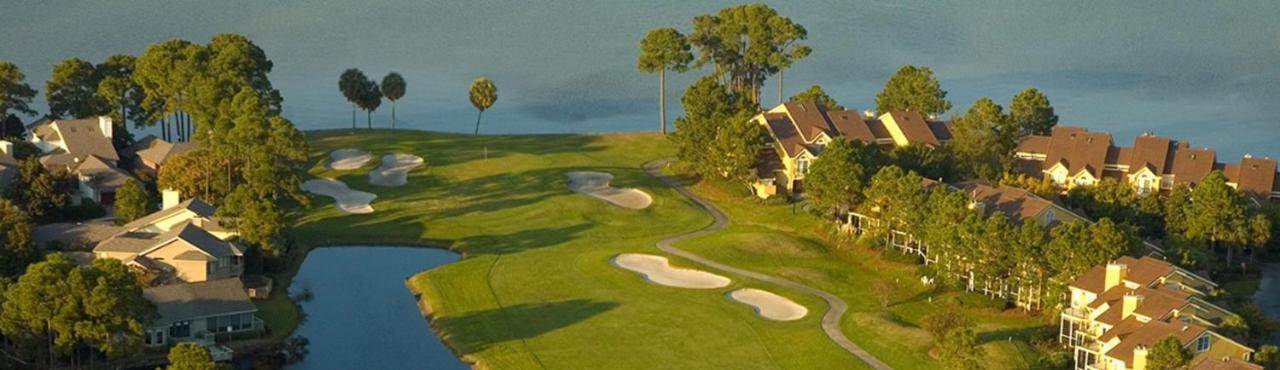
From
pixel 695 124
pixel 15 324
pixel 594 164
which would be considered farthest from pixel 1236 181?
pixel 15 324

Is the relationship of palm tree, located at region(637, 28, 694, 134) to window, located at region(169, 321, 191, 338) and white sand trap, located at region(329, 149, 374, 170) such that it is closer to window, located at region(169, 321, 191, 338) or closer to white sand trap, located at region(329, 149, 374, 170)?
white sand trap, located at region(329, 149, 374, 170)

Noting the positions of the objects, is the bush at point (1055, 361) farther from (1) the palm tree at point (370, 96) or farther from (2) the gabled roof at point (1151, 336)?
(1) the palm tree at point (370, 96)

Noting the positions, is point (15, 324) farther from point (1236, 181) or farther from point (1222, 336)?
point (1236, 181)

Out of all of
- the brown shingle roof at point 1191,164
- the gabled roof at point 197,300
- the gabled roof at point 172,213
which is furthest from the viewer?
the brown shingle roof at point 1191,164

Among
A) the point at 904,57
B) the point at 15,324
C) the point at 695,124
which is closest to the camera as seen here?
the point at 15,324

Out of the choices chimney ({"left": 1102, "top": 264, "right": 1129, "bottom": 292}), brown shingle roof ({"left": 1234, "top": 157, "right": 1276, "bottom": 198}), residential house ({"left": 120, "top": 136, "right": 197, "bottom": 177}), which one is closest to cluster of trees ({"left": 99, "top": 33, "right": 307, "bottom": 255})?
residential house ({"left": 120, "top": 136, "right": 197, "bottom": 177})

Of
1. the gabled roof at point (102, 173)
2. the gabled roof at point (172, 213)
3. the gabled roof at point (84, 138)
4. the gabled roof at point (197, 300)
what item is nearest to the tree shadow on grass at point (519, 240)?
the gabled roof at point (172, 213)
